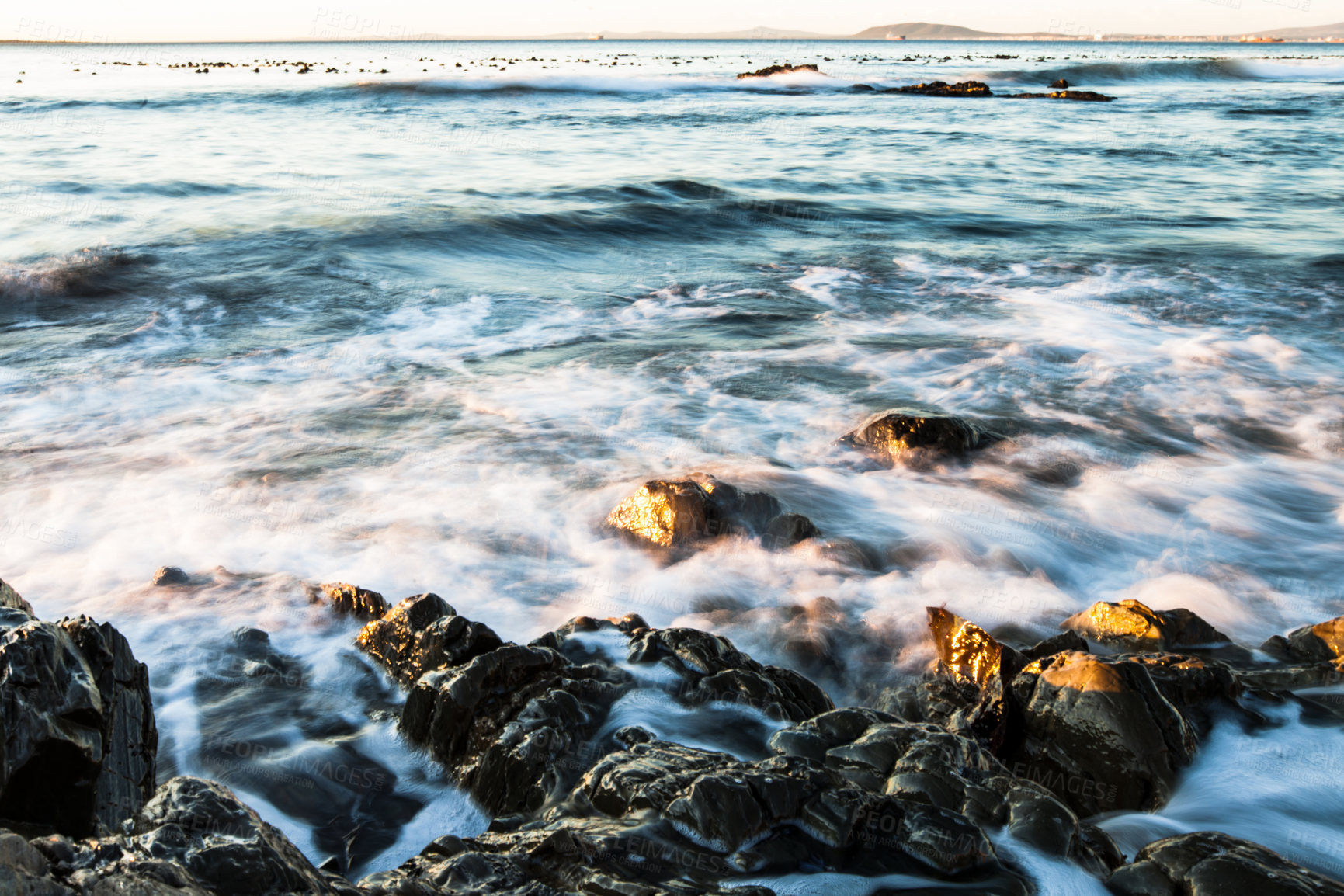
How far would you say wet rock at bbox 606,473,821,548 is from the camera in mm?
4387

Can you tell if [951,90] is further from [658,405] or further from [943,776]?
[943,776]

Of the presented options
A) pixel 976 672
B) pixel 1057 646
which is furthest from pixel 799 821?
pixel 1057 646

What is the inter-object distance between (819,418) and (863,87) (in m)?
40.6

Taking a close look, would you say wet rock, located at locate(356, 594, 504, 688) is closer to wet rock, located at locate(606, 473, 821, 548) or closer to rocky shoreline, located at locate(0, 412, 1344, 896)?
rocky shoreline, located at locate(0, 412, 1344, 896)

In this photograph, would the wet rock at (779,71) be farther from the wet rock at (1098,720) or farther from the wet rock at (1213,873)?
the wet rock at (1213,873)

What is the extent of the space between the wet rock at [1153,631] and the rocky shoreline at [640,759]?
0.04 ft

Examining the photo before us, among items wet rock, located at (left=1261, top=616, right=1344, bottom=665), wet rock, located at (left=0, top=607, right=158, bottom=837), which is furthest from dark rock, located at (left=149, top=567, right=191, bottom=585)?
wet rock, located at (left=1261, top=616, right=1344, bottom=665)

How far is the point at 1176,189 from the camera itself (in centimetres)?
1559

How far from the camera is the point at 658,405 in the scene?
21.5 ft

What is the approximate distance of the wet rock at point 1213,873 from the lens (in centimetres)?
199

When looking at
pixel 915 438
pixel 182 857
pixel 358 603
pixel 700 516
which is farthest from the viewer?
pixel 915 438

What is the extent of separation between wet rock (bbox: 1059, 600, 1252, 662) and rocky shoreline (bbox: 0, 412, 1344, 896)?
0.4 inches

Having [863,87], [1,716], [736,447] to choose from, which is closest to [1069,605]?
[736,447]

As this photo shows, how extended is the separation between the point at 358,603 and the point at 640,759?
71.2 inches
